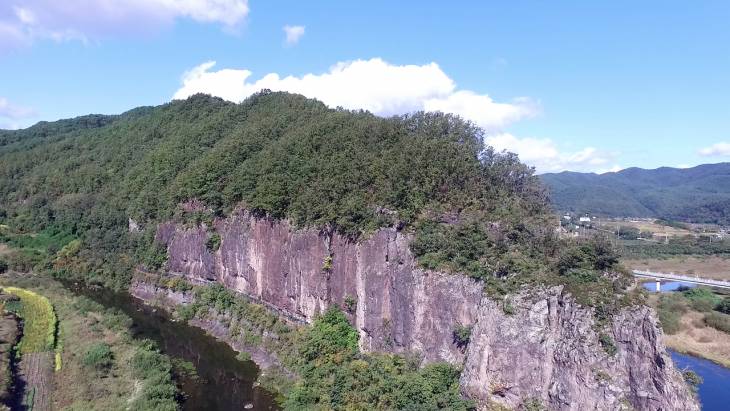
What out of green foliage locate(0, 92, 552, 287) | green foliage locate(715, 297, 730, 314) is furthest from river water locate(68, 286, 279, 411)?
green foliage locate(715, 297, 730, 314)

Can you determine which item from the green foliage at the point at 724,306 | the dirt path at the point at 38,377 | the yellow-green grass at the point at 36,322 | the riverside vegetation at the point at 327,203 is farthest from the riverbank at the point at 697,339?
the yellow-green grass at the point at 36,322

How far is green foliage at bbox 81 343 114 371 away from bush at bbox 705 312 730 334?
62.3 meters

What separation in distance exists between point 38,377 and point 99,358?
3779mm

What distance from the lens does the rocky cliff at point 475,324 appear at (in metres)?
24.4

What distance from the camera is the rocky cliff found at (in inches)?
962

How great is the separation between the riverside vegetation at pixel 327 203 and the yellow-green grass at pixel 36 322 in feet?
20.2

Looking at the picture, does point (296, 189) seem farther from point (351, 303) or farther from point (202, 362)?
point (202, 362)

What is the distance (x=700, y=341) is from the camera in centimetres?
5800

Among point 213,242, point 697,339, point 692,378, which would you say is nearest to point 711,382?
point 697,339

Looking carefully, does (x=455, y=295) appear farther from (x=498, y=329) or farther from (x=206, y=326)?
(x=206, y=326)

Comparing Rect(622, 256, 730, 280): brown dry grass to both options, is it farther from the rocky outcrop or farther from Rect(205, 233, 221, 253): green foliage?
the rocky outcrop

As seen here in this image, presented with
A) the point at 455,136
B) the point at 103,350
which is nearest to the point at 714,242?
the point at 455,136

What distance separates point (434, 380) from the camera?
1146 inches

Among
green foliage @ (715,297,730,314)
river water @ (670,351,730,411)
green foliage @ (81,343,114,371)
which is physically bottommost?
river water @ (670,351,730,411)
